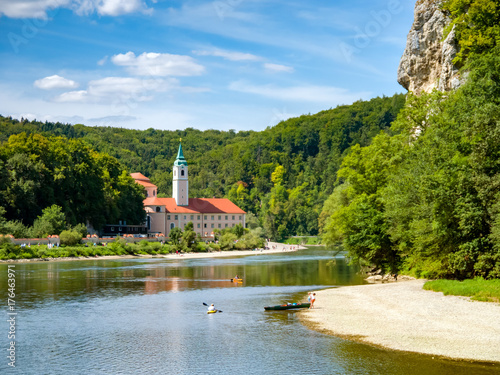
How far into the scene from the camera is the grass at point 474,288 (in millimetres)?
28339

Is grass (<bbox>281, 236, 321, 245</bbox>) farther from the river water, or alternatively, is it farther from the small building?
the river water

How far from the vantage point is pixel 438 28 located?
154 ft

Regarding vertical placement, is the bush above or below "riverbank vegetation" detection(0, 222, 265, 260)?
above

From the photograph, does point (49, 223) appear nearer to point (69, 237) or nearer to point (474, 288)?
point (69, 237)

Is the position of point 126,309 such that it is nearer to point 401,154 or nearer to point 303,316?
point 303,316

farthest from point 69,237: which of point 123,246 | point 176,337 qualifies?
point 176,337

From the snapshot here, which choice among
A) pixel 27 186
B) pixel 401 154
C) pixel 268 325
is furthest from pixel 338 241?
pixel 27 186

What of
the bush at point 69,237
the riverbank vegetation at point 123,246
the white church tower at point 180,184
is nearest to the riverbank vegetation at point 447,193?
the riverbank vegetation at point 123,246

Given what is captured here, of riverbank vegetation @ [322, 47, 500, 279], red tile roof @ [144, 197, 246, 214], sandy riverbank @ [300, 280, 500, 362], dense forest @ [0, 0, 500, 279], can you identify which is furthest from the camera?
red tile roof @ [144, 197, 246, 214]

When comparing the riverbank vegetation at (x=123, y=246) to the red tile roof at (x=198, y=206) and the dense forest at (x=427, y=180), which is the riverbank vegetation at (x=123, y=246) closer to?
the dense forest at (x=427, y=180)

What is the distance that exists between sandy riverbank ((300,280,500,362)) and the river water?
97 cm

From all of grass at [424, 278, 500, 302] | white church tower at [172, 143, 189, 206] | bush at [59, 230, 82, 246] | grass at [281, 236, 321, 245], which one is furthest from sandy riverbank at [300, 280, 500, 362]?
grass at [281, 236, 321, 245]

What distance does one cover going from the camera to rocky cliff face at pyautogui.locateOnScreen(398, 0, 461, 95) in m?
46.6

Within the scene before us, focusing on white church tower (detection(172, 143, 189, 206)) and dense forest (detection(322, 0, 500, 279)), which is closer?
dense forest (detection(322, 0, 500, 279))
